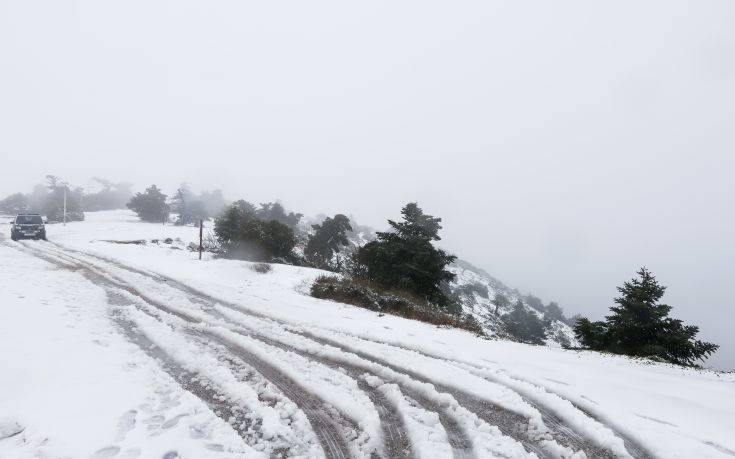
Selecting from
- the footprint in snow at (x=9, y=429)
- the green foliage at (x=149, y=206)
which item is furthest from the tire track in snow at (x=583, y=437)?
the green foliage at (x=149, y=206)

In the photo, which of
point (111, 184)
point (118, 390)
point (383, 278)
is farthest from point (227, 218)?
point (111, 184)

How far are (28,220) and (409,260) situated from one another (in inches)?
1093

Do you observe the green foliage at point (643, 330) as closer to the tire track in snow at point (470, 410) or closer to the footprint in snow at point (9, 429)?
the tire track in snow at point (470, 410)

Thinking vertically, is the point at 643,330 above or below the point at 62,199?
below

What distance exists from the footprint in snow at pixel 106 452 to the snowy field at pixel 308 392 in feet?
0.05

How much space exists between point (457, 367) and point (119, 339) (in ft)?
17.7

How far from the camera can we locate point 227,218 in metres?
31.5

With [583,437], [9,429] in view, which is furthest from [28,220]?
[583,437]

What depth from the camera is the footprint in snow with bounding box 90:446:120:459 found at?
2657 millimetres

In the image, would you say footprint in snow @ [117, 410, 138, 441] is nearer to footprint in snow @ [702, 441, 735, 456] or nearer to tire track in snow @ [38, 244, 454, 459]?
tire track in snow @ [38, 244, 454, 459]

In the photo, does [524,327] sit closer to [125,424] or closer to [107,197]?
[125,424]

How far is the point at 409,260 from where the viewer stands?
22.1m

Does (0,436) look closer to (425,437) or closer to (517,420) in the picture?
(425,437)

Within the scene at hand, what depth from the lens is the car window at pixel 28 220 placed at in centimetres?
2497
